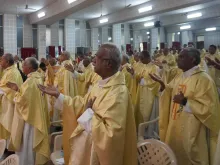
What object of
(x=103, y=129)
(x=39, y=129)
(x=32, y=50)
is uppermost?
(x=32, y=50)

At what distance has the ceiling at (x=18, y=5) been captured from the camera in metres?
11.0

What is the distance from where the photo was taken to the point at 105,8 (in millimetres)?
13023

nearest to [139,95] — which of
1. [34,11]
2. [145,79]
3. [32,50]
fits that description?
[145,79]

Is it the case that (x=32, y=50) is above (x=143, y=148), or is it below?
above

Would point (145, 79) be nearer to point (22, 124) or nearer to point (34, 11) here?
point (22, 124)

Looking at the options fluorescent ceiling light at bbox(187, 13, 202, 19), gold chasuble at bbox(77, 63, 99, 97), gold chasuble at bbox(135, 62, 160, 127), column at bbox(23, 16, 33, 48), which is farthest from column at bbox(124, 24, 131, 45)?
gold chasuble at bbox(135, 62, 160, 127)

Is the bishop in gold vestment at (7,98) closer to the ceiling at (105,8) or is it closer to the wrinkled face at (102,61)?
the wrinkled face at (102,61)

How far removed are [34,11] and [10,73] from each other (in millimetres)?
8994

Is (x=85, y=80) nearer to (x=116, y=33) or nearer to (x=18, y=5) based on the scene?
(x=18, y=5)

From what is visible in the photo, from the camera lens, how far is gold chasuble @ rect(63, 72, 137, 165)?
2176 mm

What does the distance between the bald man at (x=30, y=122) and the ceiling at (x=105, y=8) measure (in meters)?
7.96

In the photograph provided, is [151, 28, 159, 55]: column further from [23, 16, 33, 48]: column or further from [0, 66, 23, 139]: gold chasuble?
[0, 66, 23, 139]: gold chasuble

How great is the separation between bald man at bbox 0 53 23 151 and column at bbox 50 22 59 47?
33.8 ft

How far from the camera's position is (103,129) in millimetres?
2174
